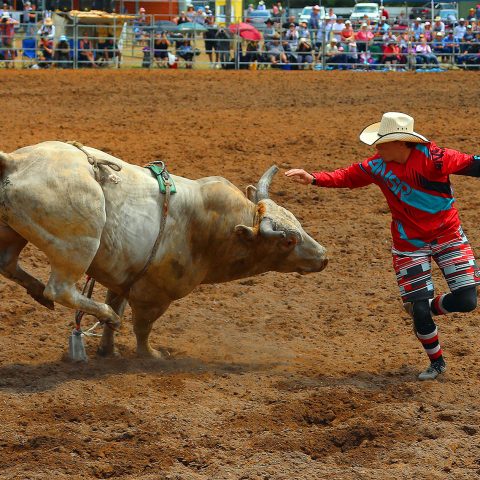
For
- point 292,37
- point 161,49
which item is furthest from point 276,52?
point 161,49

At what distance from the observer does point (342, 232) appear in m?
10.2

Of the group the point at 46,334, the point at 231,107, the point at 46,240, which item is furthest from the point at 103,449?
the point at 231,107

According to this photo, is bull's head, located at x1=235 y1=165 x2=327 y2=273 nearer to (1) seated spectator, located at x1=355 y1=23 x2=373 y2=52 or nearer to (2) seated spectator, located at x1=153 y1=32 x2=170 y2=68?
(2) seated spectator, located at x1=153 y1=32 x2=170 y2=68

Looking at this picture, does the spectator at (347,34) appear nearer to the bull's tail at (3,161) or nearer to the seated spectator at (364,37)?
the seated spectator at (364,37)

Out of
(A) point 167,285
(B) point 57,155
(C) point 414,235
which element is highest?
(B) point 57,155

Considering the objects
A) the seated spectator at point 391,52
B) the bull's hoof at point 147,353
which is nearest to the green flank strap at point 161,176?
the bull's hoof at point 147,353

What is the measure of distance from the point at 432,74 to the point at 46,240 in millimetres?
18723

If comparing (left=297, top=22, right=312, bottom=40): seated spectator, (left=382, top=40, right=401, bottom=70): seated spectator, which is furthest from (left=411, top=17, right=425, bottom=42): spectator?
(left=297, top=22, right=312, bottom=40): seated spectator

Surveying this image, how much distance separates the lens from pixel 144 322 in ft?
22.0

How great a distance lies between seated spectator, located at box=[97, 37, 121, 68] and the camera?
23.5 m

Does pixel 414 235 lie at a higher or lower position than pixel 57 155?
lower

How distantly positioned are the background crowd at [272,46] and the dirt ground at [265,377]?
10.6 meters

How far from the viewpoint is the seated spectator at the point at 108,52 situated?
925 inches

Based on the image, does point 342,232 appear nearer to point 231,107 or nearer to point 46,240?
point 46,240
